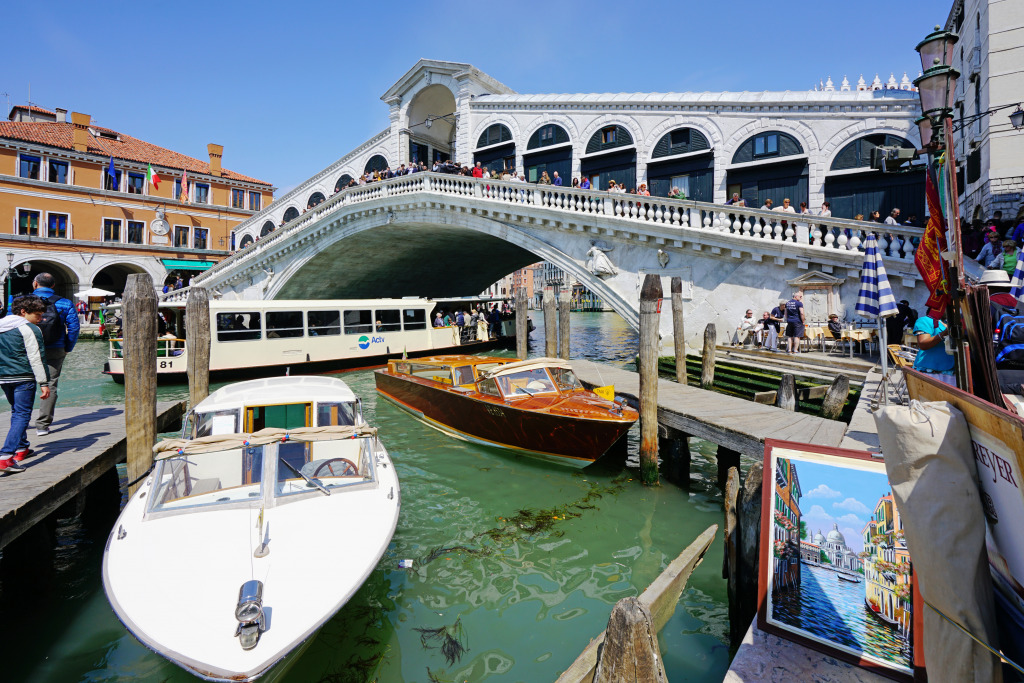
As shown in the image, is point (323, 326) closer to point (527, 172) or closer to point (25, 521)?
point (527, 172)

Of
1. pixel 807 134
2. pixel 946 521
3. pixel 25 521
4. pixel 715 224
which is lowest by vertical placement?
pixel 25 521

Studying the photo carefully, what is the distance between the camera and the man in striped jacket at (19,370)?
14.8 ft

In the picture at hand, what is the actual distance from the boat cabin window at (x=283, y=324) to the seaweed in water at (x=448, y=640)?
1244 cm

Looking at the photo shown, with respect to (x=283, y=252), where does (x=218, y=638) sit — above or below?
below

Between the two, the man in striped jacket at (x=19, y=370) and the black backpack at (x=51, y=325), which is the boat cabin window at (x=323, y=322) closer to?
the black backpack at (x=51, y=325)

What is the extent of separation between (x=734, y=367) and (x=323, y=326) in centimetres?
1125

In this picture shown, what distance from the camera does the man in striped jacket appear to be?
4496 millimetres

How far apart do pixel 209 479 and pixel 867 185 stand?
17215 millimetres

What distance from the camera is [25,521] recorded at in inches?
150

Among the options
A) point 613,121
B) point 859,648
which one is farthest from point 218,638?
point 613,121

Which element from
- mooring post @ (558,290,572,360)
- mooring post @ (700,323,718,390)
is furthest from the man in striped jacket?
mooring post @ (700,323,718,390)

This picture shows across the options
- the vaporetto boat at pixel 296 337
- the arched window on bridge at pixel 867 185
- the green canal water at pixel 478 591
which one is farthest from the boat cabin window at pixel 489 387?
the arched window on bridge at pixel 867 185

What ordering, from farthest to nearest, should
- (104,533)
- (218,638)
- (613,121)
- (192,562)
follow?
1. (613,121)
2. (104,533)
3. (192,562)
4. (218,638)

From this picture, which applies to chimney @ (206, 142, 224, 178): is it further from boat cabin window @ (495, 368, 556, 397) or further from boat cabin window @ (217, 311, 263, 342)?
boat cabin window @ (495, 368, 556, 397)
